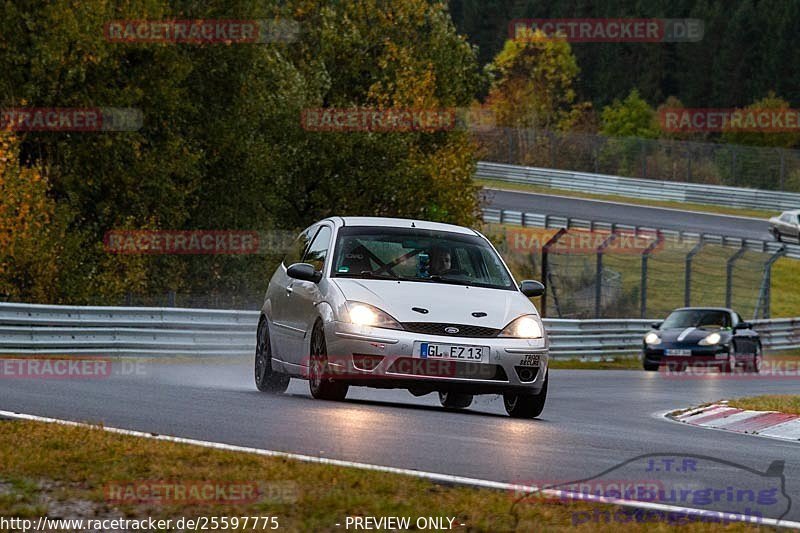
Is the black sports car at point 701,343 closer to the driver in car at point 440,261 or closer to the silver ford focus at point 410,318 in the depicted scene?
the silver ford focus at point 410,318

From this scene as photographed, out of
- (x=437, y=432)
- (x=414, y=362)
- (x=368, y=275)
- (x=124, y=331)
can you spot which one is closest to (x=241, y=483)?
(x=437, y=432)

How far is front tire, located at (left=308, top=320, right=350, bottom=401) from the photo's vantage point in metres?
12.2

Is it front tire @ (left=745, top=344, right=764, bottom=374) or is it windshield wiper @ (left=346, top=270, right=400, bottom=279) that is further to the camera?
front tire @ (left=745, top=344, right=764, bottom=374)

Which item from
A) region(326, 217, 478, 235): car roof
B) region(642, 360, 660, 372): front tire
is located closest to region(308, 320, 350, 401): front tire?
region(326, 217, 478, 235): car roof

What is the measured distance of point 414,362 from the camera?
11.7 metres

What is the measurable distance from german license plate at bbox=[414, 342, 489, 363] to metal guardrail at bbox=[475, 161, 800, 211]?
55.4m

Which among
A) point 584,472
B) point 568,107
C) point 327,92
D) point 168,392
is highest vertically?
point 584,472

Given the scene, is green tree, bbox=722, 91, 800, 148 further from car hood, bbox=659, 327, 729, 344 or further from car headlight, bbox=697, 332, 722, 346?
car headlight, bbox=697, 332, 722, 346

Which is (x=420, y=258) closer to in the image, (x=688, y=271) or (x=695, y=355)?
(x=695, y=355)

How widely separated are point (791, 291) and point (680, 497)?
43157 millimetres

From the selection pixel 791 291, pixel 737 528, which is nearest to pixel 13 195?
pixel 737 528

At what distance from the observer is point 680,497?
7645 millimetres

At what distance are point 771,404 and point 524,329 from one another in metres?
5.56

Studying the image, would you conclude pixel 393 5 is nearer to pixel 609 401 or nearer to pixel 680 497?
pixel 609 401
